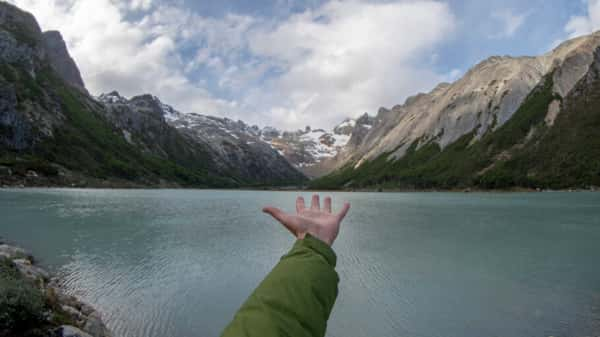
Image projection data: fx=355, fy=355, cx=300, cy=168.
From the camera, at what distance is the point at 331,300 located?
268 cm

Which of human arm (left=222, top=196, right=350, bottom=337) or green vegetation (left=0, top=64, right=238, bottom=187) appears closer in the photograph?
human arm (left=222, top=196, right=350, bottom=337)

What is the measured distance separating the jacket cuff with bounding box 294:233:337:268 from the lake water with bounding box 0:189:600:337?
998cm

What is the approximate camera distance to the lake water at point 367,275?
496 inches

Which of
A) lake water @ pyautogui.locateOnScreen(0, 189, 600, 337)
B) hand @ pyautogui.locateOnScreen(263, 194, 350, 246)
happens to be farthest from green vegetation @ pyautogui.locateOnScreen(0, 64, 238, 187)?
hand @ pyautogui.locateOnScreen(263, 194, 350, 246)

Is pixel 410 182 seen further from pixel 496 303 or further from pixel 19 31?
pixel 19 31

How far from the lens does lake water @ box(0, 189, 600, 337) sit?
12.6 meters

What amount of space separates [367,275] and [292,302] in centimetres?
1774

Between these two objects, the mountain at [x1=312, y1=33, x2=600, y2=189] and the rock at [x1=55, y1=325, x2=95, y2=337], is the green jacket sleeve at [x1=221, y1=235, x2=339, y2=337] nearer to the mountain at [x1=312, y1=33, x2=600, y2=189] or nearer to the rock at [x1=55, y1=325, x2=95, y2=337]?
the rock at [x1=55, y1=325, x2=95, y2=337]

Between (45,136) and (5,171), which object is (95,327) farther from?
(45,136)

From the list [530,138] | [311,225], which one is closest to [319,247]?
[311,225]

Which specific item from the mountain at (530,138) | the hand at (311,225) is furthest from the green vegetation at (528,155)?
the hand at (311,225)

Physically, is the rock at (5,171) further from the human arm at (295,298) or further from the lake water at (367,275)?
the human arm at (295,298)

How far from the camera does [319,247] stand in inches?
116

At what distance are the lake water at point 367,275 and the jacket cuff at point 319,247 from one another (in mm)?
9982
